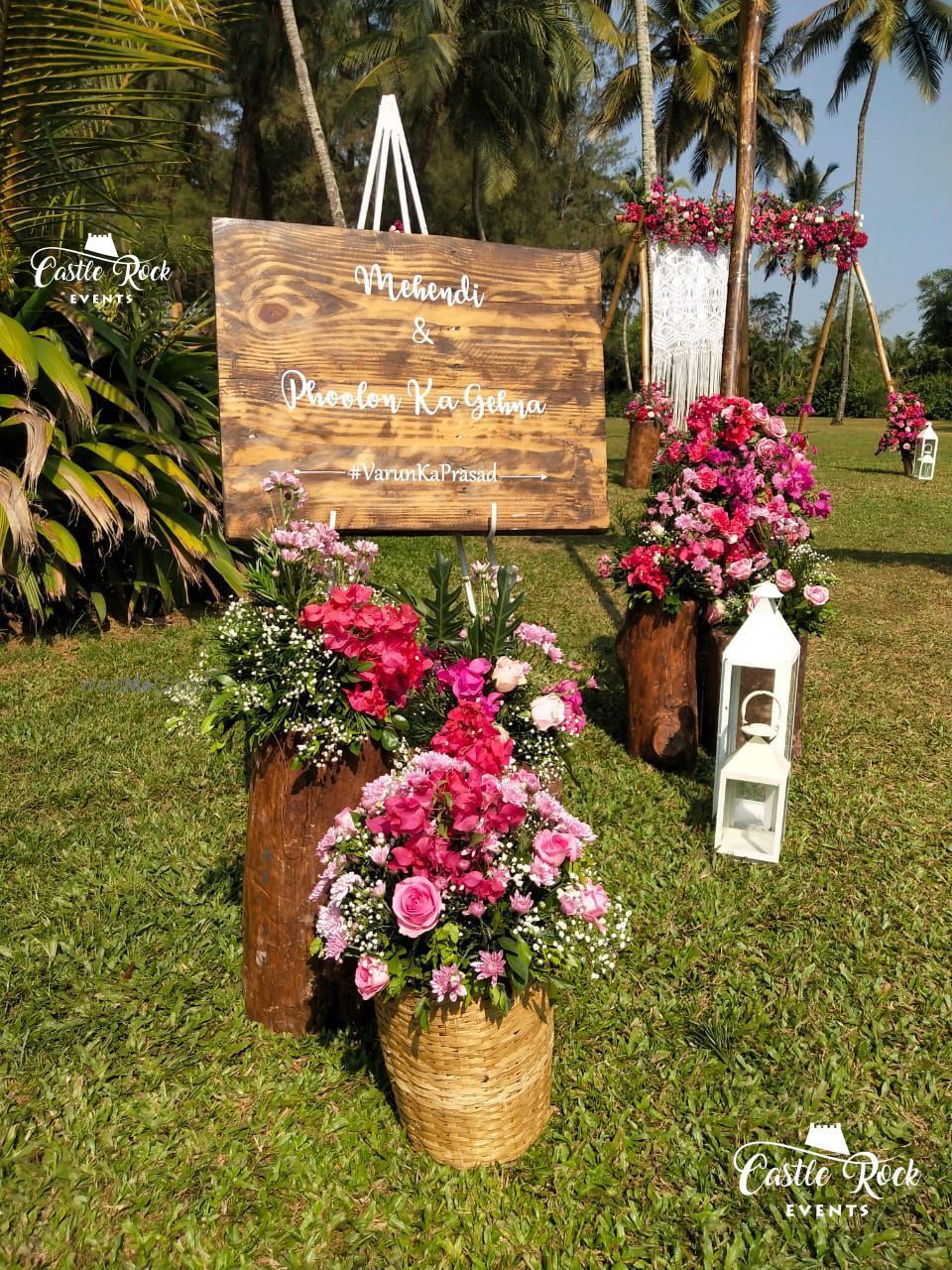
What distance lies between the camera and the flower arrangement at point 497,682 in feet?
6.47

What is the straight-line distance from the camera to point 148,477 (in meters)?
4.90

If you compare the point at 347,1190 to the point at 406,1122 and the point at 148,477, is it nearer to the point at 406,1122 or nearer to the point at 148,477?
the point at 406,1122

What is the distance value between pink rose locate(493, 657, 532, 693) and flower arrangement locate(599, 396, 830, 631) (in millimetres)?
1761

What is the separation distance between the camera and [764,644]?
114 inches

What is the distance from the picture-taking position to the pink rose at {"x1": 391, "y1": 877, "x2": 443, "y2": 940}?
5.24 ft

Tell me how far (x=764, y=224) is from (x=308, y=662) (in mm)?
7776

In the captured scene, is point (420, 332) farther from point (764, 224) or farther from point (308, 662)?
point (764, 224)

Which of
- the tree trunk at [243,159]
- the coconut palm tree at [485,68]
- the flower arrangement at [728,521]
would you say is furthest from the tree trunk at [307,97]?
the flower arrangement at [728,521]

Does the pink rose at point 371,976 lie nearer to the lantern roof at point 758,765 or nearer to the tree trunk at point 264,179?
the lantern roof at point 758,765

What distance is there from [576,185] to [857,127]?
31.0ft

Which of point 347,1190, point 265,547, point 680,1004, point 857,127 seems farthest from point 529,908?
point 857,127

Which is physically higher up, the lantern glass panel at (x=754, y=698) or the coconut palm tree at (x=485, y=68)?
the coconut palm tree at (x=485, y=68)

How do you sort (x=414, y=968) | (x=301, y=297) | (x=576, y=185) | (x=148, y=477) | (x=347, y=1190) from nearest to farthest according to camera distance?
1. (x=414, y=968)
2. (x=347, y=1190)
3. (x=301, y=297)
4. (x=148, y=477)
5. (x=576, y=185)

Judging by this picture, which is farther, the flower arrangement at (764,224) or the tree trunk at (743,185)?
the flower arrangement at (764,224)
